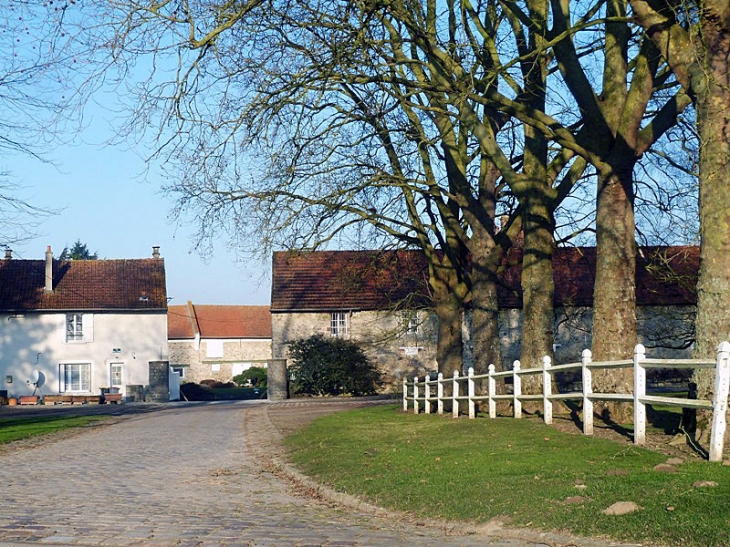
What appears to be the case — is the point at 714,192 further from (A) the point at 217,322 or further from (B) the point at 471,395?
(A) the point at 217,322

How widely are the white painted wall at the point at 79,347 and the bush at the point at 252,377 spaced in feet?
61.7

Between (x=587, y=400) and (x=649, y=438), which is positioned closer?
(x=649, y=438)

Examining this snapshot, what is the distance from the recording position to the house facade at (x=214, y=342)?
80.7 m

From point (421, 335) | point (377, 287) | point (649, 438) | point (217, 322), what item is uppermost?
point (377, 287)

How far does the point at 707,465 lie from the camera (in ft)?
30.3

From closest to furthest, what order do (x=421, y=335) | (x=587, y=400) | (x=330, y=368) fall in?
(x=587, y=400)
(x=330, y=368)
(x=421, y=335)

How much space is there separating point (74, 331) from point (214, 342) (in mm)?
28014

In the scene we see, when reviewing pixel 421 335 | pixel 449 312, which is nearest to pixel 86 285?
pixel 421 335

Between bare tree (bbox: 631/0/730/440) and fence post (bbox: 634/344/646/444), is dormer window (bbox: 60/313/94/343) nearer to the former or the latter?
fence post (bbox: 634/344/646/444)

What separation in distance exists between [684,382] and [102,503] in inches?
1558

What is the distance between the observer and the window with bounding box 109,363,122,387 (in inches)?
2152

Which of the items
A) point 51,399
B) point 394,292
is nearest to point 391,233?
point 394,292

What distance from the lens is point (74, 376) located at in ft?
177

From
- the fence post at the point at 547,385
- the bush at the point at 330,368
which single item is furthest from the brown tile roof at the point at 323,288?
the fence post at the point at 547,385
